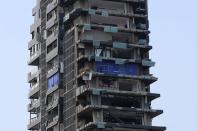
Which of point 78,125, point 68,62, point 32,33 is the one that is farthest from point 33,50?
point 78,125

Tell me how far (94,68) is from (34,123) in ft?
69.3

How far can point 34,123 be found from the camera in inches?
5950

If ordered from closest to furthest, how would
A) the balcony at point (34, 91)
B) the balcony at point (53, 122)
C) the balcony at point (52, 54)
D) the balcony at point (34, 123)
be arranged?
the balcony at point (53, 122), the balcony at point (52, 54), the balcony at point (34, 123), the balcony at point (34, 91)

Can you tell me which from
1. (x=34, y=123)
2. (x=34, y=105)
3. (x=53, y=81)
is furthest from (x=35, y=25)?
(x=34, y=123)

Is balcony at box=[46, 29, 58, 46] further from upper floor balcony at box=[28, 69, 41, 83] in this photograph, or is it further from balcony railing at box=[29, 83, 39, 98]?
balcony railing at box=[29, 83, 39, 98]

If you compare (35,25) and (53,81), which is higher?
(35,25)

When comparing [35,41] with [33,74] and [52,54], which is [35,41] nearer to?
[33,74]

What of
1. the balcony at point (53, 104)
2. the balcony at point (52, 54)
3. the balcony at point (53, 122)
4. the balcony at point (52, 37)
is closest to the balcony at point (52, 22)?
the balcony at point (52, 37)

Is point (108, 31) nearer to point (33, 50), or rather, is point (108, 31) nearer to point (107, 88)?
point (107, 88)

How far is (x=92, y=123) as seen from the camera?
132000 mm

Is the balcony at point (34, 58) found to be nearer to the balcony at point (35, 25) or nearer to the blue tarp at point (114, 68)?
the balcony at point (35, 25)

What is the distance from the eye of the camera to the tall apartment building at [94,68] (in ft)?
448

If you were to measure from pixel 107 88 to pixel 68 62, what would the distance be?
32.6 feet

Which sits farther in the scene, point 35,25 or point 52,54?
point 35,25
